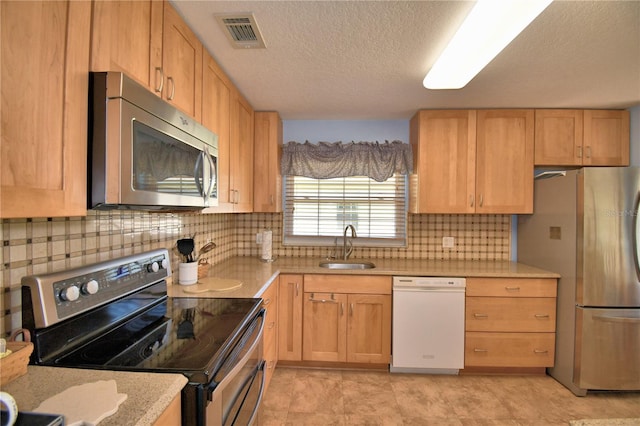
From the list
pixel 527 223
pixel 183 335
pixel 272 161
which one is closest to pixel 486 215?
pixel 527 223

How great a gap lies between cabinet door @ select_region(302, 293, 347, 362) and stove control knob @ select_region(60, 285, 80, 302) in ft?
5.75

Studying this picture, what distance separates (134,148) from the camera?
99 centimetres

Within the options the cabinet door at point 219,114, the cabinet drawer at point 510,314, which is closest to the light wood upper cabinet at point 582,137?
the cabinet drawer at point 510,314

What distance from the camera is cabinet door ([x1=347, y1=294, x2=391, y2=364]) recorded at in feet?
8.52

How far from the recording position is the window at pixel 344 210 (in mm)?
3172

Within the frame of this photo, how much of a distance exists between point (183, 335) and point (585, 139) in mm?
3346

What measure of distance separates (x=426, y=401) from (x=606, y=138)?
263cm

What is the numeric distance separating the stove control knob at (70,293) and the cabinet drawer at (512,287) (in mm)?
2516

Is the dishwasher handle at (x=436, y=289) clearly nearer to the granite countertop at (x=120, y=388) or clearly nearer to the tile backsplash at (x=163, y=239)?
the tile backsplash at (x=163, y=239)

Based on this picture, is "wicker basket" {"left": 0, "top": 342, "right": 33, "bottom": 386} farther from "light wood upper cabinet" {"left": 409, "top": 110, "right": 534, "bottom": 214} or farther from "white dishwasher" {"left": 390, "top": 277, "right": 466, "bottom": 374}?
"light wood upper cabinet" {"left": 409, "top": 110, "right": 534, "bottom": 214}

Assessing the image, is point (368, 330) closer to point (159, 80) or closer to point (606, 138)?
point (159, 80)

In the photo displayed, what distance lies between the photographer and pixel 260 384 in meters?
1.62

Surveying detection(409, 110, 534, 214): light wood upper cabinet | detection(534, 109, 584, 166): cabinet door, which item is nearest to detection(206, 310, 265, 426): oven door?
detection(409, 110, 534, 214): light wood upper cabinet

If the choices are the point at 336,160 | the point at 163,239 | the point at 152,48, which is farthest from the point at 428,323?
the point at 152,48
